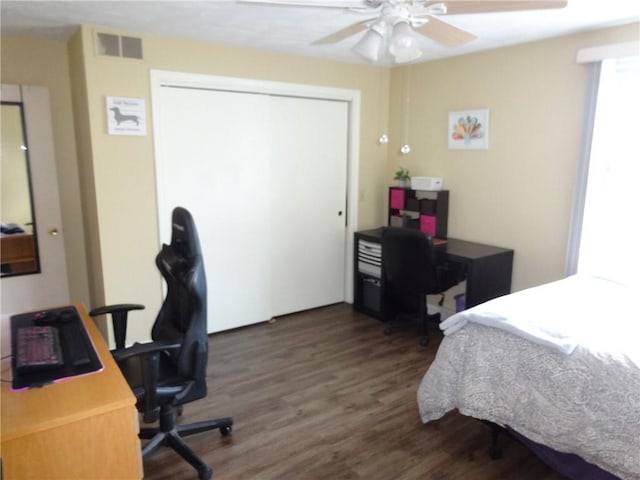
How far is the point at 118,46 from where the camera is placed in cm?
303

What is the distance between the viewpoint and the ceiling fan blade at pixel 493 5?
1.76 meters

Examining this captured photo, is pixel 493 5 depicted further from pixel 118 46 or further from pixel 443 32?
pixel 118 46

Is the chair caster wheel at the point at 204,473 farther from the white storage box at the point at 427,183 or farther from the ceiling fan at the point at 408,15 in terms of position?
the white storage box at the point at 427,183

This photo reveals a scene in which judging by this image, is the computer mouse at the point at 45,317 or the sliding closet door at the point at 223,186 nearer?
the computer mouse at the point at 45,317

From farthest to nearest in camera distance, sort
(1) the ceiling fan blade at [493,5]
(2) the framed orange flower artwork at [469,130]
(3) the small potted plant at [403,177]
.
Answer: (3) the small potted plant at [403,177]
(2) the framed orange flower artwork at [469,130]
(1) the ceiling fan blade at [493,5]

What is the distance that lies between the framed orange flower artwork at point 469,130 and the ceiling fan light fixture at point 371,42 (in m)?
1.76

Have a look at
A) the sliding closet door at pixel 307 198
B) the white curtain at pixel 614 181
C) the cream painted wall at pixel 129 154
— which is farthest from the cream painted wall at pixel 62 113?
the white curtain at pixel 614 181

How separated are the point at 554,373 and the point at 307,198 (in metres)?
2.59

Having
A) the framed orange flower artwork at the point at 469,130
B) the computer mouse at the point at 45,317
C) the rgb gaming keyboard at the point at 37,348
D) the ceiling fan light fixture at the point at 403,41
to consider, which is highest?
the ceiling fan light fixture at the point at 403,41

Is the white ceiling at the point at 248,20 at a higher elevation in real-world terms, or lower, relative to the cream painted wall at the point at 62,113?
higher

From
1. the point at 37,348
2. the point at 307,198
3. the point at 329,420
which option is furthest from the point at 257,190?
the point at 37,348

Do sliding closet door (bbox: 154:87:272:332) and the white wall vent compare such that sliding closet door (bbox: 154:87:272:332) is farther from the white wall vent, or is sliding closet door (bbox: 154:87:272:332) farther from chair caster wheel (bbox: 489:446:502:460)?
chair caster wheel (bbox: 489:446:502:460)

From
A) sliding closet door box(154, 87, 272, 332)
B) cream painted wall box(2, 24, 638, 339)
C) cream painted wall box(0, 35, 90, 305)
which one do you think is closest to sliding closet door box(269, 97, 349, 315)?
sliding closet door box(154, 87, 272, 332)

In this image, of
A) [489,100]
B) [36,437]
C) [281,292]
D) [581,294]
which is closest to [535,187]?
[489,100]
